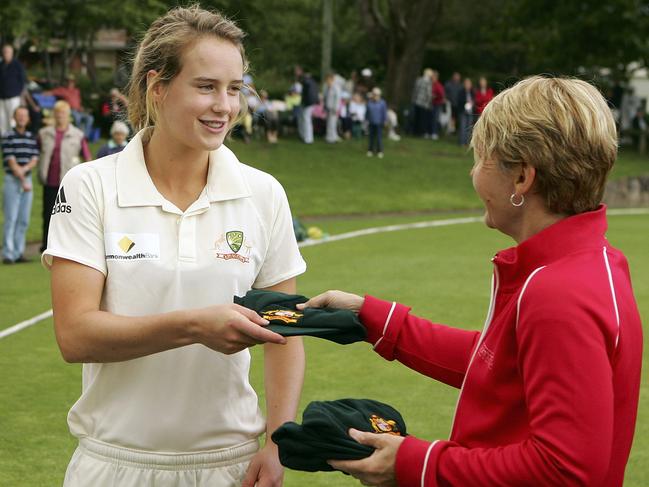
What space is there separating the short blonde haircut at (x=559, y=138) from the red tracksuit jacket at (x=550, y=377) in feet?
0.26

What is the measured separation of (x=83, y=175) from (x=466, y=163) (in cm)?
3282

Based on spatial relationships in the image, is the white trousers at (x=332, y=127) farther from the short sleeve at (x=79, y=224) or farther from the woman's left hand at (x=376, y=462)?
the woman's left hand at (x=376, y=462)

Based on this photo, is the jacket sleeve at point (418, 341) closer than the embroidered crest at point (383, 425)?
No

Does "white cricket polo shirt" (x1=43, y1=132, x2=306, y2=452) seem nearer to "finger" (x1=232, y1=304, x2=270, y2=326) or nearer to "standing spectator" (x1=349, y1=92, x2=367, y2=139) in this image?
"finger" (x1=232, y1=304, x2=270, y2=326)

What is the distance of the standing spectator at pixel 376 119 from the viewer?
3519 cm

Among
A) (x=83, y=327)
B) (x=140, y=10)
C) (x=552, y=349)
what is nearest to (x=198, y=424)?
(x=83, y=327)

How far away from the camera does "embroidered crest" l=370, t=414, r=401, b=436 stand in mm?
3354

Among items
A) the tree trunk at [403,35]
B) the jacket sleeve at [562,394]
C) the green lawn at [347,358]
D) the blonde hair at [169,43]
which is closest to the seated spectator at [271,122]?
the tree trunk at [403,35]

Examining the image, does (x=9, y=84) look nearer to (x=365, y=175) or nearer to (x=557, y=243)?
(x=365, y=175)

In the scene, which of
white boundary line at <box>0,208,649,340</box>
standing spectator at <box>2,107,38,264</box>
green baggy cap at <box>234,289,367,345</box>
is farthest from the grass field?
green baggy cap at <box>234,289,367,345</box>

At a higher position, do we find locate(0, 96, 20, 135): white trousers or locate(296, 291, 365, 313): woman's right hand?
locate(296, 291, 365, 313): woman's right hand

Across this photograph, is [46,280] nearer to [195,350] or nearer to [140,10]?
[195,350]

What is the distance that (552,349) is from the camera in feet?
9.47

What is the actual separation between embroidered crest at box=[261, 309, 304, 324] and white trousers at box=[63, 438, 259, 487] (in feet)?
1.82
